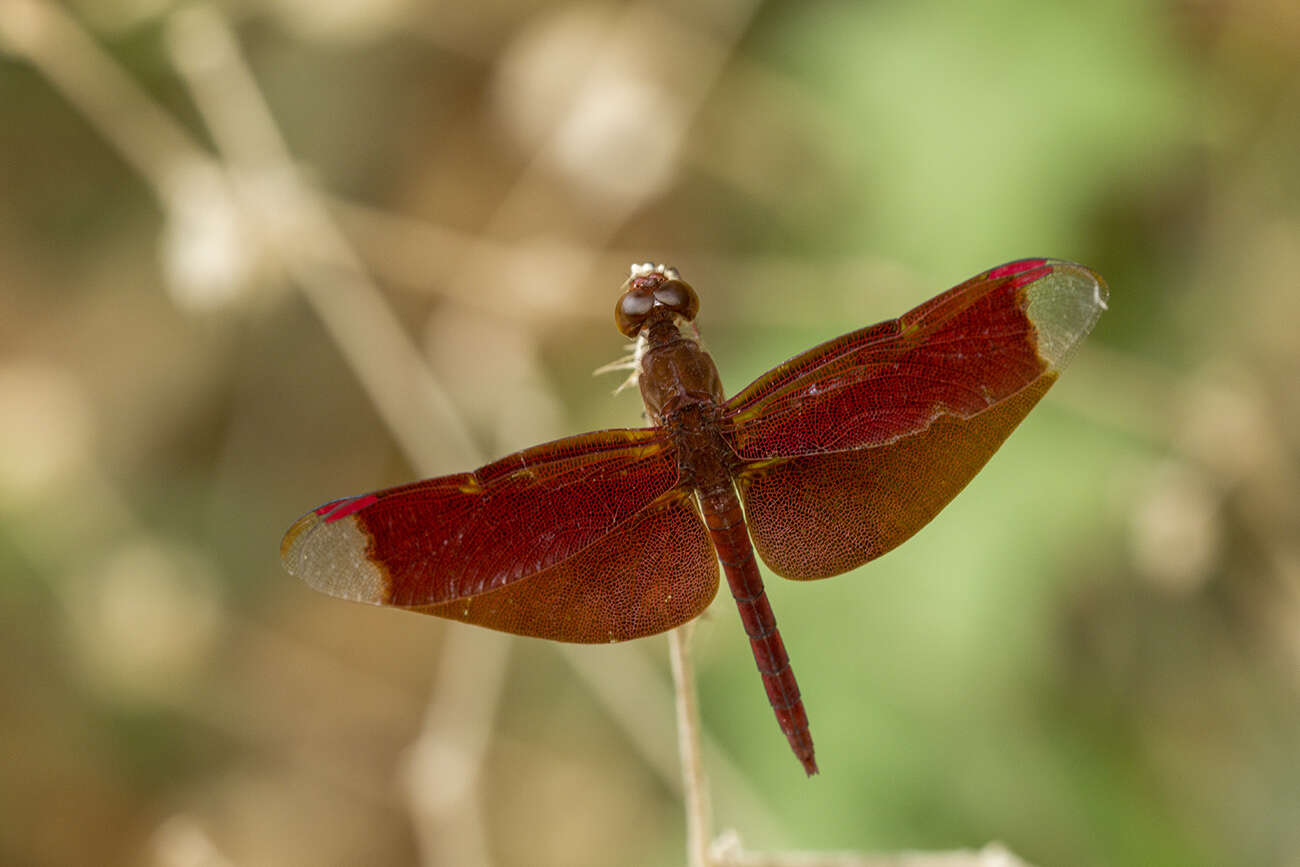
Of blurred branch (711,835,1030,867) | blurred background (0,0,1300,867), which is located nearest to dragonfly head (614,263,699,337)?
blurred branch (711,835,1030,867)

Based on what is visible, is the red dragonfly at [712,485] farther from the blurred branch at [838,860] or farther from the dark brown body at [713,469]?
the blurred branch at [838,860]

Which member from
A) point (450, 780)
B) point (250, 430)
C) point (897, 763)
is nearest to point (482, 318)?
point (250, 430)

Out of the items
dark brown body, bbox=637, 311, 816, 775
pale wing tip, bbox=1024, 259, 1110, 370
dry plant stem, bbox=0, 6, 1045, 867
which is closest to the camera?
pale wing tip, bbox=1024, 259, 1110, 370

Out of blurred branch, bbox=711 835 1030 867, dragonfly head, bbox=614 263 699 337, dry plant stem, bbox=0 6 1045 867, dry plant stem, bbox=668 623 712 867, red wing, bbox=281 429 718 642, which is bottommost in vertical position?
blurred branch, bbox=711 835 1030 867

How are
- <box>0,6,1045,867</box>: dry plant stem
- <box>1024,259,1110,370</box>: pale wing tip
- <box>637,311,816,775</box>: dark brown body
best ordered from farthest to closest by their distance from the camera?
1. <box>0,6,1045,867</box>: dry plant stem
2. <box>637,311,816,775</box>: dark brown body
3. <box>1024,259,1110,370</box>: pale wing tip

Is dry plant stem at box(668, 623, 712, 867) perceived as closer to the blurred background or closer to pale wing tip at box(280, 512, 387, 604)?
pale wing tip at box(280, 512, 387, 604)

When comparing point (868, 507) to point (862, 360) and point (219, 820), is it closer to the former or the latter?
point (862, 360)

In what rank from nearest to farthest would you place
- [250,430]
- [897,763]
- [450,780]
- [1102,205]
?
[450,780] → [897,763] → [1102,205] → [250,430]
